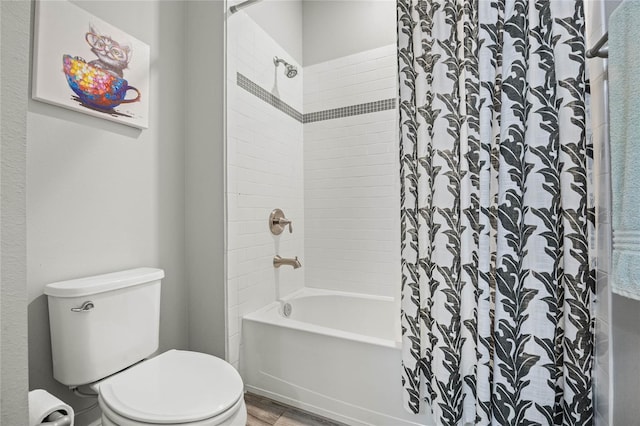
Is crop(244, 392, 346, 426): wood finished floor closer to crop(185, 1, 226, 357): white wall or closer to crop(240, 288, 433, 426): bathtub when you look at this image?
crop(240, 288, 433, 426): bathtub

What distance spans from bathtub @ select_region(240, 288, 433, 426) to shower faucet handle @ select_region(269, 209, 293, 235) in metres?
0.52

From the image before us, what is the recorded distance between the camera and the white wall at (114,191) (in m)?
1.15

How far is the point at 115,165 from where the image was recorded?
4.63ft

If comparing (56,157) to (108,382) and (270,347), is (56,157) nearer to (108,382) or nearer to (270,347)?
(108,382)

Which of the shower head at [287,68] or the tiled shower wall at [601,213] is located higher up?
the shower head at [287,68]

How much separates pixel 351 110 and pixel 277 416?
2.08 meters

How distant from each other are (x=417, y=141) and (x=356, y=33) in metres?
1.50

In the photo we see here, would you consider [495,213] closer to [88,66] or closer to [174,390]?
[174,390]

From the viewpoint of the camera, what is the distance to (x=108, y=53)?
1.36 metres

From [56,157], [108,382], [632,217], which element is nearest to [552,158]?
[632,217]

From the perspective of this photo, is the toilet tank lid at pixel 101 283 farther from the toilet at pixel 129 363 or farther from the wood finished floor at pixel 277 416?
the wood finished floor at pixel 277 416

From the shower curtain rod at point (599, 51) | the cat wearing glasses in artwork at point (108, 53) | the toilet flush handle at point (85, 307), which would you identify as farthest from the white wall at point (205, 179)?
the shower curtain rod at point (599, 51)

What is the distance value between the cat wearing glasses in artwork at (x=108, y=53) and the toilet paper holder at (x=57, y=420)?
132 cm

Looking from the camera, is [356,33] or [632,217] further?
[356,33]
